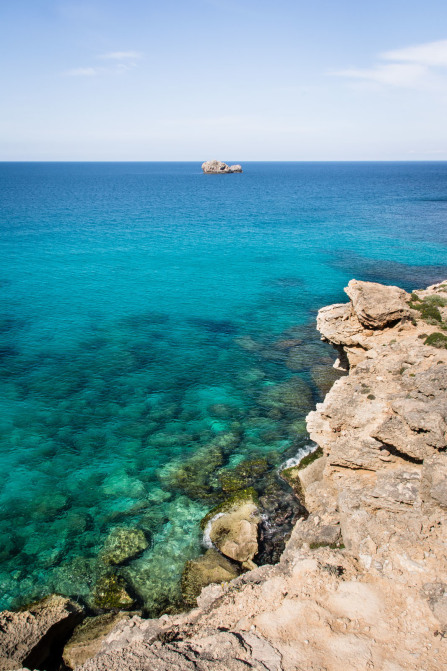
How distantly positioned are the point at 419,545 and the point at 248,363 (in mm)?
24936

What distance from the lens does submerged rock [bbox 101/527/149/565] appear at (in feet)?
69.7

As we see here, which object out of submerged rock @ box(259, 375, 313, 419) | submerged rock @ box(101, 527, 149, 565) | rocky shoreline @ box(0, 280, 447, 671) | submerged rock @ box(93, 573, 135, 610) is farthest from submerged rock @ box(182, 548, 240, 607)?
submerged rock @ box(259, 375, 313, 419)

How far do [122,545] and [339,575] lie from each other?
11669 millimetres

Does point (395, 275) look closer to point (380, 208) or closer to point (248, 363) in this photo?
point (248, 363)

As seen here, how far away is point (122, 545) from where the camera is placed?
21.9m

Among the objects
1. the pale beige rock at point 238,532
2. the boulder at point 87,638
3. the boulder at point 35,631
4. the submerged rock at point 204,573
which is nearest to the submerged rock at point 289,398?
the pale beige rock at point 238,532

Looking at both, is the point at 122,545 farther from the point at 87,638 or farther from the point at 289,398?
the point at 289,398

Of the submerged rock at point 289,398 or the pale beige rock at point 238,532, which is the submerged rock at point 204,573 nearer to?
the pale beige rock at point 238,532

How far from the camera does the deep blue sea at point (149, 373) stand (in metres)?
22.8

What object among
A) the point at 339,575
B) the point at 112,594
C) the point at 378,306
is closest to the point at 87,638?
the point at 112,594

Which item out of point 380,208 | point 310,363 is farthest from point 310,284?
point 380,208

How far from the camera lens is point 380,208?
125m

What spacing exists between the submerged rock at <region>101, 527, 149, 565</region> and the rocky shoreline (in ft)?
1.08

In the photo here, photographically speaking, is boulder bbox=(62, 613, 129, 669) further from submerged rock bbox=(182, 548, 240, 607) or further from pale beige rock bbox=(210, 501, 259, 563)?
pale beige rock bbox=(210, 501, 259, 563)
